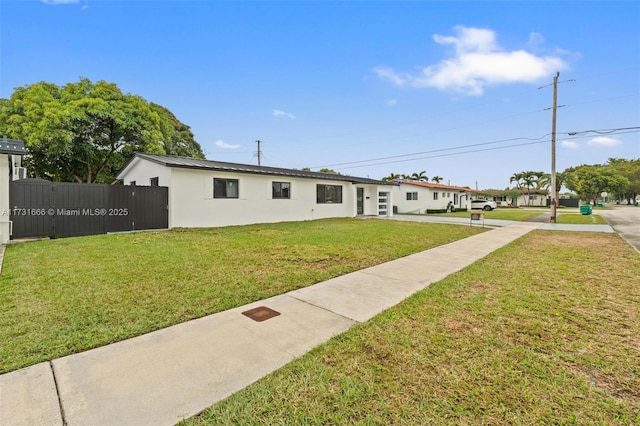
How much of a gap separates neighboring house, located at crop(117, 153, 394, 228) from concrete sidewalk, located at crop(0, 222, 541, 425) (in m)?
9.95

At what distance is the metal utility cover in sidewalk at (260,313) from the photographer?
3.50 m

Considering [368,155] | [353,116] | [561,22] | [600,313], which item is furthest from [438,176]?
[600,313]

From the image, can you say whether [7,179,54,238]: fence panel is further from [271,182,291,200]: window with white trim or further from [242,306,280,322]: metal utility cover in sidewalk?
[242,306,280,322]: metal utility cover in sidewalk

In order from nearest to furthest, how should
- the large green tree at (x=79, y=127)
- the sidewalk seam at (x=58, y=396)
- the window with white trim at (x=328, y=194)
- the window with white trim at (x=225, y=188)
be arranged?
1. the sidewalk seam at (x=58, y=396)
2. the window with white trim at (x=225, y=188)
3. the large green tree at (x=79, y=127)
4. the window with white trim at (x=328, y=194)

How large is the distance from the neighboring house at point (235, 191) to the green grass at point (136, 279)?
3483 millimetres

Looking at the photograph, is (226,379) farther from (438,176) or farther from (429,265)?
(438,176)

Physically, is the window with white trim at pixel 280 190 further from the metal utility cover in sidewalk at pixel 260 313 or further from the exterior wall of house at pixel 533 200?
the exterior wall of house at pixel 533 200

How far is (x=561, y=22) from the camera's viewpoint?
1288 cm

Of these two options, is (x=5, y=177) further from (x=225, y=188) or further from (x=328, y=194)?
(x=328, y=194)

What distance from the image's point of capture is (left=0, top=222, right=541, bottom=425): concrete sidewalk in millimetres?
1942

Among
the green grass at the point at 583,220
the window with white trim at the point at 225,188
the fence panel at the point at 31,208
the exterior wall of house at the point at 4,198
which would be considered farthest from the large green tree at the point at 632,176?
the exterior wall of house at the point at 4,198

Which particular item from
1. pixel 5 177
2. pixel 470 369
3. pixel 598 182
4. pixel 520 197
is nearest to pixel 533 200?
pixel 520 197

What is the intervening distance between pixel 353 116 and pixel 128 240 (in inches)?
866

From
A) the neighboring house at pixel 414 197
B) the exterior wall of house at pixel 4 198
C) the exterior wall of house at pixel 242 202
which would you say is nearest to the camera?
the exterior wall of house at pixel 4 198
